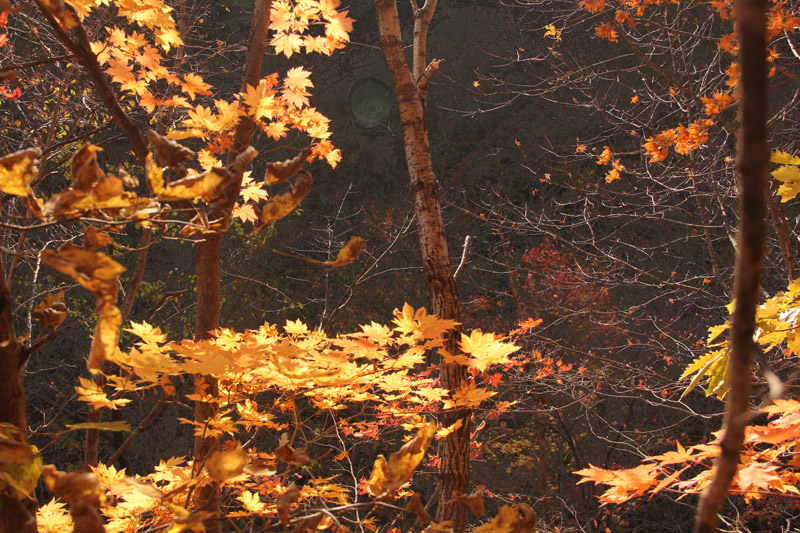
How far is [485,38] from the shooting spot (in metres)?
11.0

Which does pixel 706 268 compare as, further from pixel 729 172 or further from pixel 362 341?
pixel 362 341

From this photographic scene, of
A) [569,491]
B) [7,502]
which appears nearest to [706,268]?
[569,491]

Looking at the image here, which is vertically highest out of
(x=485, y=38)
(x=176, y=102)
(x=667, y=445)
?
(x=485, y=38)

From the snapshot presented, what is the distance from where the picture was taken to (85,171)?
656 mm

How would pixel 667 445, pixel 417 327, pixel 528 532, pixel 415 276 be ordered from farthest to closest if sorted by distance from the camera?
pixel 415 276 → pixel 667 445 → pixel 417 327 → pixel 528 532

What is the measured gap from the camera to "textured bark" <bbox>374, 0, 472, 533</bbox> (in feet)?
7.11

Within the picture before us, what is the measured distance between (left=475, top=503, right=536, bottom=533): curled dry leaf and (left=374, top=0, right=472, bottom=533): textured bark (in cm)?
131

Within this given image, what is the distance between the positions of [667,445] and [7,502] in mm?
6270

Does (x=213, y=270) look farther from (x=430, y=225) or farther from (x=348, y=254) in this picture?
(x=348, y=254)

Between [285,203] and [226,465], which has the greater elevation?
[285,203]

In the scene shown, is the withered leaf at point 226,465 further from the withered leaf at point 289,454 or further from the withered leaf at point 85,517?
the withered leaf at point 85,517

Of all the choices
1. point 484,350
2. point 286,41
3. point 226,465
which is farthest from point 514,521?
point 286,41

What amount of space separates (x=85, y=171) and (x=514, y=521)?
0.74 meters

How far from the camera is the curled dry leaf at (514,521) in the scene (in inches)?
30.9
